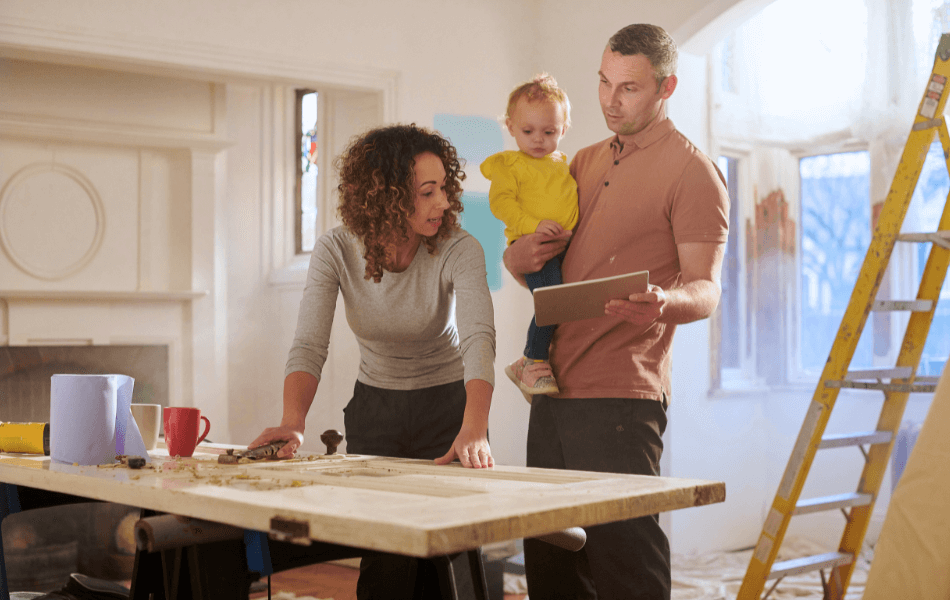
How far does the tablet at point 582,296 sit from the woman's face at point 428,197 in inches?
14.5

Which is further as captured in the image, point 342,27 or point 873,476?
point 342,27

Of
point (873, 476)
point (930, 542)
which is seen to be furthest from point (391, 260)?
point (873, 476)

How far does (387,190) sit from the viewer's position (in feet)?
6.13

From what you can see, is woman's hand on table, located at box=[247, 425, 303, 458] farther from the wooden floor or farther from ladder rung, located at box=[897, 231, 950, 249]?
the wooden floor

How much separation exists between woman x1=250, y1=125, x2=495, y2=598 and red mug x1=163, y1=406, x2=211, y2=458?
7.0 inches

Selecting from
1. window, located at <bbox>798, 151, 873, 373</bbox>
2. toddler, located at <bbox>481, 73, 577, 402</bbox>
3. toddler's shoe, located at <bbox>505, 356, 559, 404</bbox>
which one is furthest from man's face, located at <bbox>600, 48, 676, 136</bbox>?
window, located at <bbox>798, 151, 873, 373</bbox>

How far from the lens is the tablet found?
1431 millimetres

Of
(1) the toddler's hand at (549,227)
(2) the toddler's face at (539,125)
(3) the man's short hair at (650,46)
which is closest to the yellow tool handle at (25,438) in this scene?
(1) the toddler's hand at (549,227)

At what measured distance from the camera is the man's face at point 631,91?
5.76 feet

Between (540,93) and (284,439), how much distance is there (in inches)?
40.0

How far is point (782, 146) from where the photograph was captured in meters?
4.91

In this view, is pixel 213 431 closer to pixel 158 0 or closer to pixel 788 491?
pixel 158 0

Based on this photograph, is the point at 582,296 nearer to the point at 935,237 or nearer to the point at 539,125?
the point at 539,125

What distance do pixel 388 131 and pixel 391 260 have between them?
29cm
